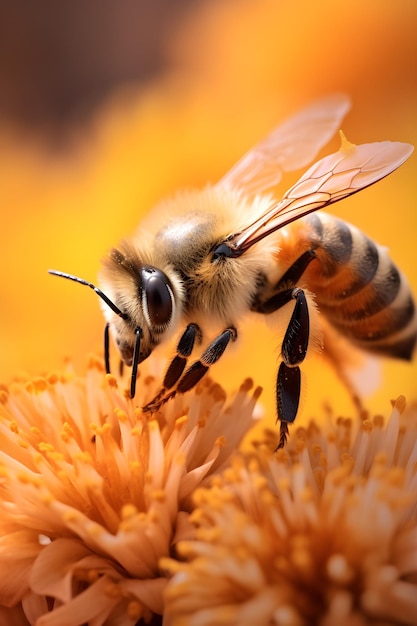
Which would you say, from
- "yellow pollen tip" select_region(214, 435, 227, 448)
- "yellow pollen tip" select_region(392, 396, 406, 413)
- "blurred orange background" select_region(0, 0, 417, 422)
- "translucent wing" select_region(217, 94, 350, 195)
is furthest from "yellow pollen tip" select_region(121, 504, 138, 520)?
"blurred orange background" select_region(0, 0, 417, 422)

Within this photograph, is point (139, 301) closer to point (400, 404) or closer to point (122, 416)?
point (122, 416)

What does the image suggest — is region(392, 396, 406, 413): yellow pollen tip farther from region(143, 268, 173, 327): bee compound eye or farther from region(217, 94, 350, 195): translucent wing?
region(217, 94, 350, 195): translucent wing

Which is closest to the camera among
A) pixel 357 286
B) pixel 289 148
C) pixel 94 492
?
pixel 94 492

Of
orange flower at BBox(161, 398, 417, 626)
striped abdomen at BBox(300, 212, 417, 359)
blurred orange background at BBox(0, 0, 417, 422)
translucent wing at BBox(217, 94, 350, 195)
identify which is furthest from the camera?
blurred orange background at BBox(0, 0, 417, 422)

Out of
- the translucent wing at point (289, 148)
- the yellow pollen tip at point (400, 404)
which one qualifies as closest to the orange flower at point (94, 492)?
the yellow pollen tip at point (400, 404)

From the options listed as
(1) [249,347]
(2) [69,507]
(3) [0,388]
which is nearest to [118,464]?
(2) [69,507]

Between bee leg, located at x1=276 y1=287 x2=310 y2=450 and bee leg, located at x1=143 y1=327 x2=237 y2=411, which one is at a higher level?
bee leg, located at x1=143 y1=327 x2=237 y2=411

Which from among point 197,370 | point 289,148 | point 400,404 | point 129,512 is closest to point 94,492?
point 129,512
